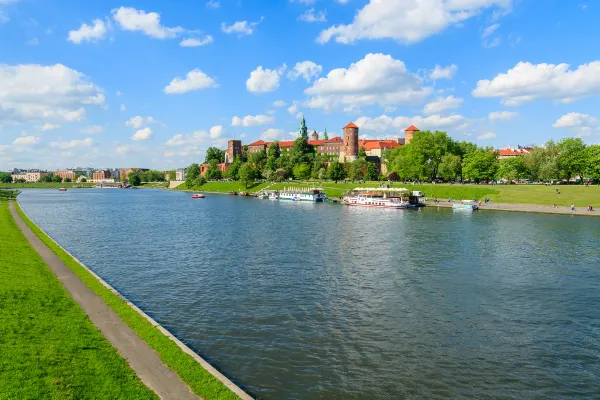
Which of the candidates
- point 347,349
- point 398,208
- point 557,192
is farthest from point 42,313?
point 557,192

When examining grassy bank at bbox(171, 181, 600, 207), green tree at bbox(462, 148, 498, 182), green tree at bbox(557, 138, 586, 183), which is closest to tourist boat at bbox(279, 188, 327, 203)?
grassy bank at bbox(171, 181, 600, 207)

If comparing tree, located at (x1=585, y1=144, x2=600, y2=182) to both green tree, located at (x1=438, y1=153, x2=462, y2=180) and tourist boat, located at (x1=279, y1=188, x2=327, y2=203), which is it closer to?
green tree, located at (x1=438, y1=153, x2=462, y2=180)

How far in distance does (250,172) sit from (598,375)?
161m

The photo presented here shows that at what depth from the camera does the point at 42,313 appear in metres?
18.1

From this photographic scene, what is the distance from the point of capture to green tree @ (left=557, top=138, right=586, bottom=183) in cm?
10468

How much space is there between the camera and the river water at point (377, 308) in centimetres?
1522

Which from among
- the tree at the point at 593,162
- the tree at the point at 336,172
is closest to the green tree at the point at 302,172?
the tree at the point at 336,172

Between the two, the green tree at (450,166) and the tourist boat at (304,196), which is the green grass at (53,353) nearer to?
the tourist boat at (304,196)

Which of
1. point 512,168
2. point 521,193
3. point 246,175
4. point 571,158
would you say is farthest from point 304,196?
point 571,158

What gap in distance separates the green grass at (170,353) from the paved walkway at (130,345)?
189 millimetres

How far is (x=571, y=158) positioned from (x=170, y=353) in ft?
379

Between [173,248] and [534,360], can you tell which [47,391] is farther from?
[173,248]

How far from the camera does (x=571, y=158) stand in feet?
347

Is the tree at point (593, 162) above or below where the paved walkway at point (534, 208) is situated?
above
